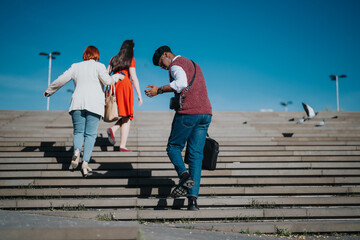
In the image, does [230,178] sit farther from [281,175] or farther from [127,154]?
[127,154]

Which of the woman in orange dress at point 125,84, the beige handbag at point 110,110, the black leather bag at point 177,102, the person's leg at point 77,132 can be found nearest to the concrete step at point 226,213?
the person's leg at point 77,132

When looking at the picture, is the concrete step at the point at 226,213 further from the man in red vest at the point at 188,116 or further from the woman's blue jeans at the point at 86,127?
the woman's blue jeans at the point at 86,127

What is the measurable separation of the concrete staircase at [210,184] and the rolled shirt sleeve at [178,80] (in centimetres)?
135

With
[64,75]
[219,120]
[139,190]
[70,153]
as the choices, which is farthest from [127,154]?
[219,120]

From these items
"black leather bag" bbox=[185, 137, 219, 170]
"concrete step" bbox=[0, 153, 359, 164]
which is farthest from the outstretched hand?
"concrete step" bbox=[0, 153, 359, 164]

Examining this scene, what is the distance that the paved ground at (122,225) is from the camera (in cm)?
208

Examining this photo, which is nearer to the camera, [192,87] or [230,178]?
[192,87]

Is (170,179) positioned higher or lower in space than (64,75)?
lower

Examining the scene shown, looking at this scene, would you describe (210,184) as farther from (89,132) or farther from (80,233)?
(80,233)

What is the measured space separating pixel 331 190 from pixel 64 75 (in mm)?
3995

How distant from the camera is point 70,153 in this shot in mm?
5207

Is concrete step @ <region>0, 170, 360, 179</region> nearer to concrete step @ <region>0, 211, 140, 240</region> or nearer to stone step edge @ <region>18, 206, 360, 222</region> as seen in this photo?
stone step edge @ <region>18, 206, 360, 222</region>

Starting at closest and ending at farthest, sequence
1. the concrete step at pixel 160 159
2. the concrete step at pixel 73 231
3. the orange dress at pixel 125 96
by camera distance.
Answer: the concrete step at pixel 73 231, the concrete step at pixel 160 159, the orange dress at pixel 125 96

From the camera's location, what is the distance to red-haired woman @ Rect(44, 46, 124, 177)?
4156 millimetres
